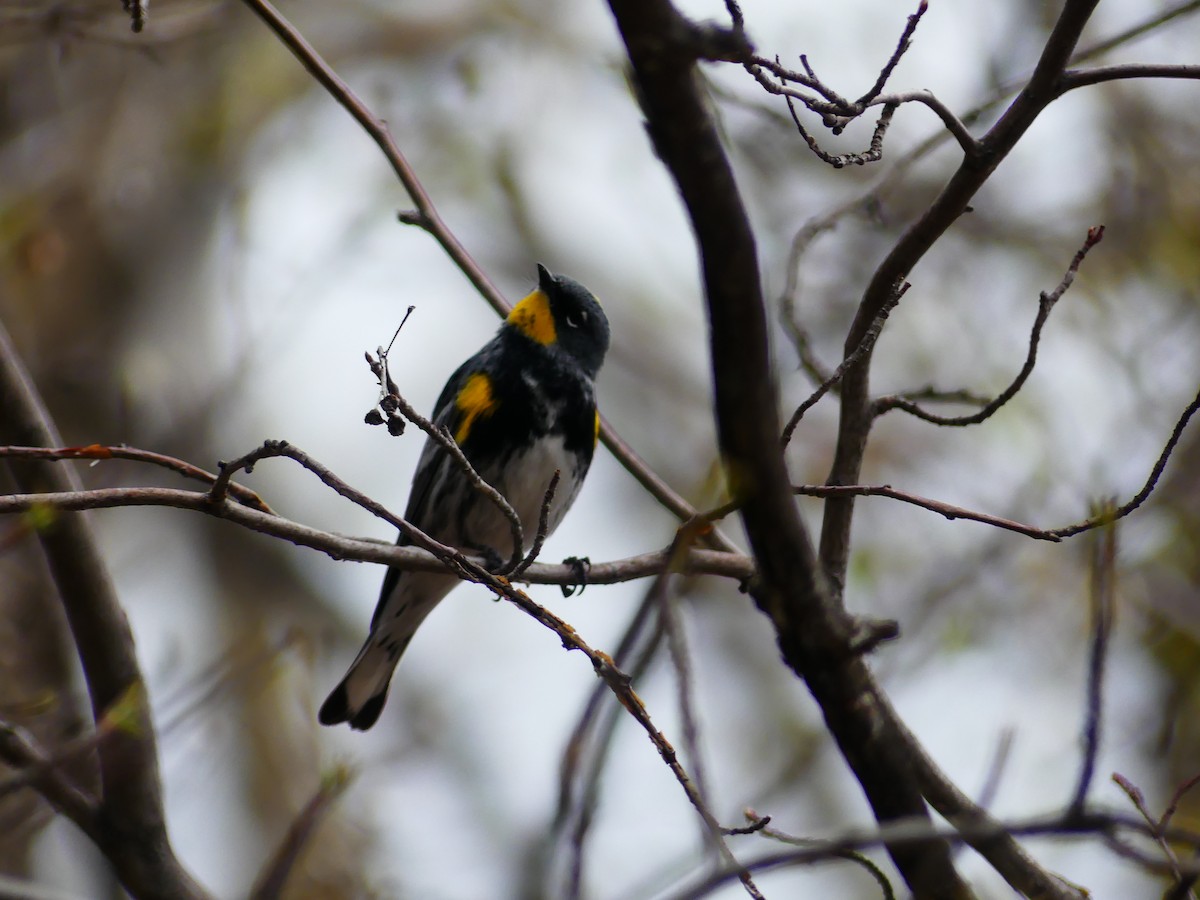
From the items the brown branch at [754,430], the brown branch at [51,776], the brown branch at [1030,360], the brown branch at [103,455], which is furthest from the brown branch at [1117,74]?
the brown branch at [51,776]

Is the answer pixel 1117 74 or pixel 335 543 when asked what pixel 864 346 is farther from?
pixel 335 543

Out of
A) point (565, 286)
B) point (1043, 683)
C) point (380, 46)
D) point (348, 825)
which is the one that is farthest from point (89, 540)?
point (380, 46)

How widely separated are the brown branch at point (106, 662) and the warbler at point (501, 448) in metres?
1.65

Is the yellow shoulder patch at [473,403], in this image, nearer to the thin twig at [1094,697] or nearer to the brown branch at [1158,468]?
the brown branch at [1158,468]

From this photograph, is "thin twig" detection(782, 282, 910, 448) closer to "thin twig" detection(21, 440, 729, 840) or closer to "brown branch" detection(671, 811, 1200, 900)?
"thin twig" detection(21, 440, 729, 840)

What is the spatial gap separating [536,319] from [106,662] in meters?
2.79

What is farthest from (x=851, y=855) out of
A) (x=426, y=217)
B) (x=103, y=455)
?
(x=426, y=217)

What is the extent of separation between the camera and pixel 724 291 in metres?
1.73

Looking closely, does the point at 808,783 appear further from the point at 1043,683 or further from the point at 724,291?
the point at 724,291

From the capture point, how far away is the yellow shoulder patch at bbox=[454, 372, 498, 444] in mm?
5141

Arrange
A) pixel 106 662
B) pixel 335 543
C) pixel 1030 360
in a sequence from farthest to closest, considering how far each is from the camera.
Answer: pixel 106 662 < pixel 1030 360 < pixel 335 543

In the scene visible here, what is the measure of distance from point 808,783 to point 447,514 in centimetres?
639

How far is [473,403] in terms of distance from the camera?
5215mm

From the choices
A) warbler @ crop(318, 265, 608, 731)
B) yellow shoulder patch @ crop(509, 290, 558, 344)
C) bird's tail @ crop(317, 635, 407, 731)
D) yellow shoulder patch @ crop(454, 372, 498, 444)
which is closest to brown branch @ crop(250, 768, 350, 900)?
warbler @ crop(318, 265, 608, 731)
